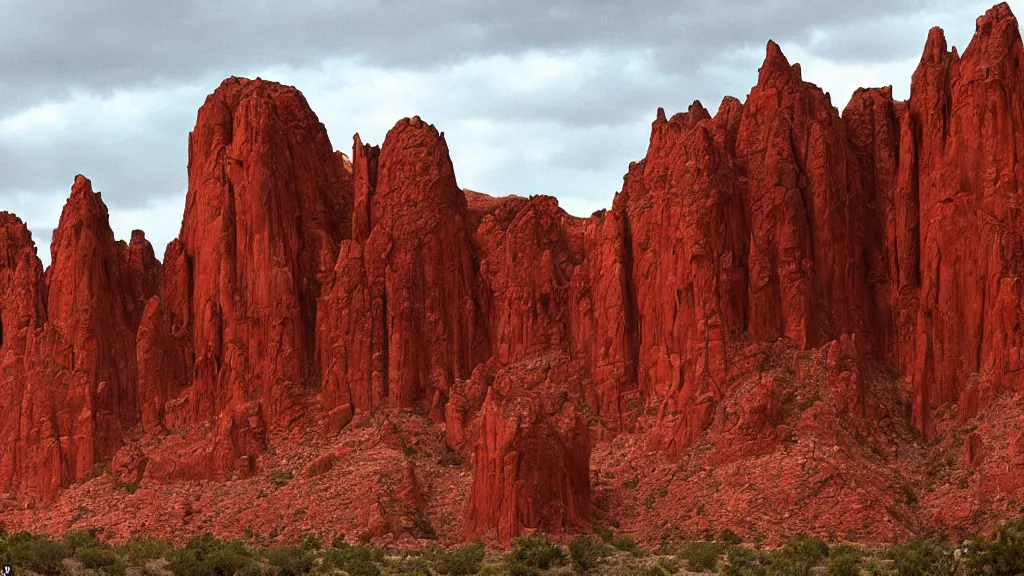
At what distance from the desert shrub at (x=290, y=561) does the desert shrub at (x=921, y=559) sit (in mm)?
25428

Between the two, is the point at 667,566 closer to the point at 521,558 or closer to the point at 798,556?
the point at 798,556

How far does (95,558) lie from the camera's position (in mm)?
124500

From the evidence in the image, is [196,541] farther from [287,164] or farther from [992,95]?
[992,95]

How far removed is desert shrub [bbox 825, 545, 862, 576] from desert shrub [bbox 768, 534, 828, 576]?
0.63 metres

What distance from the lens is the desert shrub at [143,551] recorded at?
127 meters

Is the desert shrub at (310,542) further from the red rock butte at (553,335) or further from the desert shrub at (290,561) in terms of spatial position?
the desert shrub at (290,561)

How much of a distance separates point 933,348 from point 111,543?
41.3 m

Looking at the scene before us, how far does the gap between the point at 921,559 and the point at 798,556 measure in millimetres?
7071

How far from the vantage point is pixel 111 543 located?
138m

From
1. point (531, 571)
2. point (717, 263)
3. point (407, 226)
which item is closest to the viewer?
point (531, 571)

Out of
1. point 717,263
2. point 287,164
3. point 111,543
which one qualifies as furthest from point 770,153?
point 111,543

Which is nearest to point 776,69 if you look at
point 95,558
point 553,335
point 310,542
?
point 553,335

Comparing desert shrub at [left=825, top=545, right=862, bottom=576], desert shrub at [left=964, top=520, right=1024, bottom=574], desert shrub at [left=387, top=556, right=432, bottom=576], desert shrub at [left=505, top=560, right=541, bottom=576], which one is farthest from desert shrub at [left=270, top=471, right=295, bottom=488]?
desert shrub at [left=964, top=520, right=1024, bottom=574]

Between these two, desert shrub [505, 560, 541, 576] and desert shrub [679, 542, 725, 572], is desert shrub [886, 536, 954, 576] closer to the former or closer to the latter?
desert shrub [679, 542, 725, 572]
